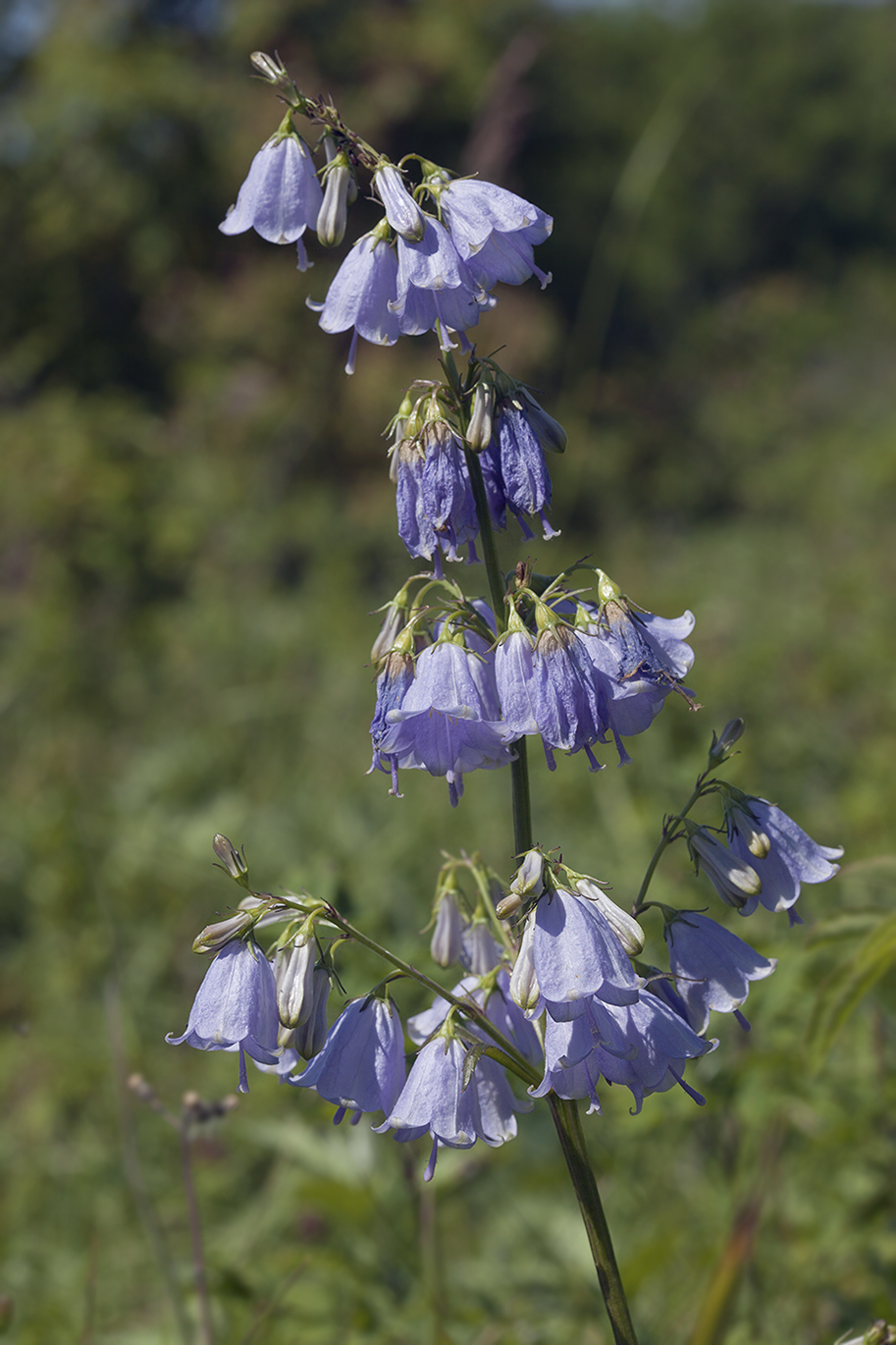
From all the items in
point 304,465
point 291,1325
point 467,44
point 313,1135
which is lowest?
point 291,1325

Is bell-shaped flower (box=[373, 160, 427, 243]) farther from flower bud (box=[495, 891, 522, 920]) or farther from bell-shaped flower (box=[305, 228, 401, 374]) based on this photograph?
flower bud (box=[495, 891, 522, 920])

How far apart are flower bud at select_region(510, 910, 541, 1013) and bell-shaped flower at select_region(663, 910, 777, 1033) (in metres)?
0.26

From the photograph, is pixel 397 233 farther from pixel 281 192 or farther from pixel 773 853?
pixel 773 853

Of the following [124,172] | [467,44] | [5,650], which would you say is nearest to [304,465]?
[124,172]

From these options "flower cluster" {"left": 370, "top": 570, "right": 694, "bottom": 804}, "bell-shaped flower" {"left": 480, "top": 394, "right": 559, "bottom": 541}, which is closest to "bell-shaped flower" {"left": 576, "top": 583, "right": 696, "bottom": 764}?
"flower cluster" {"left": 370, "top": 570, "right": 694, "bottom": 804}

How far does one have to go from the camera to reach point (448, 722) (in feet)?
4.96

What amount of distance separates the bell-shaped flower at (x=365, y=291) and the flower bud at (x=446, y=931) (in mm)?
838

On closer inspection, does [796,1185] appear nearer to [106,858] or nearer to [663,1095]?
[663,1095]

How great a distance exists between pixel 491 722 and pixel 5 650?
20.3ft

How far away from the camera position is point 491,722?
143 cm

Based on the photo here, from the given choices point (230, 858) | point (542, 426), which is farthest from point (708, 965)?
point (542, 426)

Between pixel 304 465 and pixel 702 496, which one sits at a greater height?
pixel 702 496

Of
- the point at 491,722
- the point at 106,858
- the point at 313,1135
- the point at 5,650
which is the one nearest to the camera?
the point at 491,722

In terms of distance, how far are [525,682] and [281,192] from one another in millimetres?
830
